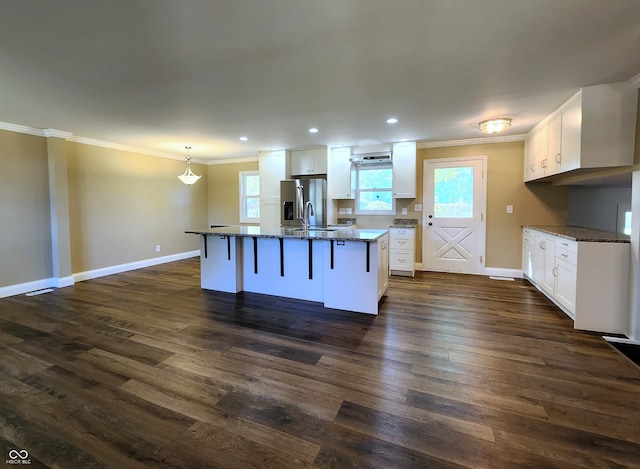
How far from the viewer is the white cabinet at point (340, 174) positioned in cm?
569

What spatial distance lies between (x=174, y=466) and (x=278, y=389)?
29.0 inches

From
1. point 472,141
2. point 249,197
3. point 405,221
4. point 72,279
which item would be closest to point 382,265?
point 405,221

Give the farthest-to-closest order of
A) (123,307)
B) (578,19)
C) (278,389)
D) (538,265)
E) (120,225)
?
1. (120,225)
2. (538,265)
3. (123,307)
4. (278,389)
5. (578,19)

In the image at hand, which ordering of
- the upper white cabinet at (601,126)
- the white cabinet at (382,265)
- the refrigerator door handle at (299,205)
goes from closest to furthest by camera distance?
the upper white cabinet at (601,126) → the white cabinet at (382,265) → the refrigerator door handle at (299,205)

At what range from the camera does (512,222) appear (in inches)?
199

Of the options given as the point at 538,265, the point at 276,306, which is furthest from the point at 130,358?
the point at 538,265

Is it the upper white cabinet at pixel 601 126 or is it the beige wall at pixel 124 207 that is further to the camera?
the beige wall at pixel 124 207

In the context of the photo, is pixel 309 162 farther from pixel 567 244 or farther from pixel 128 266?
pixel 567 244

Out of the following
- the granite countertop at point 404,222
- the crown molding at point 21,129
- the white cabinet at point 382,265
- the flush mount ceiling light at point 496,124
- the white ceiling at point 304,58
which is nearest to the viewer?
the white ceiling at point 304,58

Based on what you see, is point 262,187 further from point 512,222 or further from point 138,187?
point 512,222

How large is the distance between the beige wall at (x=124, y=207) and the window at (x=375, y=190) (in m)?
4.27

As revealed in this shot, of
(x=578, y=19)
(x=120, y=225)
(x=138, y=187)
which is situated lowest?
(x=120, y=225)

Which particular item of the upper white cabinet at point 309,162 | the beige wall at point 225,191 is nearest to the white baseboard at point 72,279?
the beige wall at point 225,191

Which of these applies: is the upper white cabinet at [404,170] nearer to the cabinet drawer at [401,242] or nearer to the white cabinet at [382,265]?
the cabinet drawer at [401,242]
